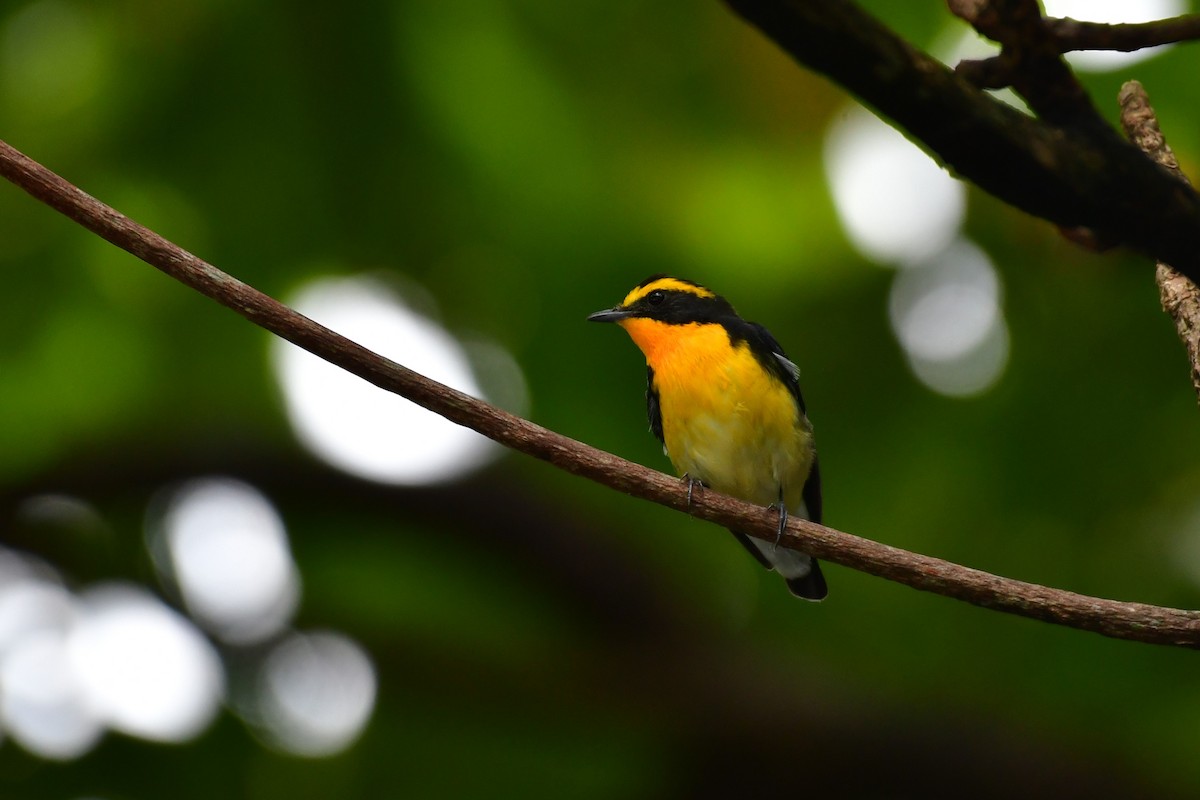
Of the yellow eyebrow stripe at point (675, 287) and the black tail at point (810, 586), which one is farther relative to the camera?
the black tail at point (810, 586)

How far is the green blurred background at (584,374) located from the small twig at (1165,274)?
9.92 feet

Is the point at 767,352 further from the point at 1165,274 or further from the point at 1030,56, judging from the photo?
the point at 1030,56

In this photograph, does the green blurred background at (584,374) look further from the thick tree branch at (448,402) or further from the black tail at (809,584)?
the thick tree branch at (448,402)

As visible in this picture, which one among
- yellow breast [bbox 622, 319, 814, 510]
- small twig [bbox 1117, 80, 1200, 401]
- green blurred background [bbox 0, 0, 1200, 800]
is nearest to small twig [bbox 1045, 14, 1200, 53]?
small twig [bbox 1117, 80, 1200, 401]

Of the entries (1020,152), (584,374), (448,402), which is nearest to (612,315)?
(584,374)

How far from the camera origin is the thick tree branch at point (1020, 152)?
1.25 m

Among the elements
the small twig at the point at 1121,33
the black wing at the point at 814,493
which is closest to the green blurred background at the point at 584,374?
the black wing at the point at 814,493

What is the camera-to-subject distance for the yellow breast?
4645 millimetres

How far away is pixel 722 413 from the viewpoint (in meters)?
4.65

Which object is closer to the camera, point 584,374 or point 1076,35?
point 1076,35

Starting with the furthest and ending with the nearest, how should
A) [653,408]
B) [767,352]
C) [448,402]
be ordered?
[653,408], [767,352], [448,402]

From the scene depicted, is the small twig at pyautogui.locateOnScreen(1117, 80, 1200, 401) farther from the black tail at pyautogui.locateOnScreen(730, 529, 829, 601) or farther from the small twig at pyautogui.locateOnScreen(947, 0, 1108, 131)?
the black tail at pyautogui.locateOnScreen(730, 529, 829, 601)

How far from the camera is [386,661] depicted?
6.20 metres

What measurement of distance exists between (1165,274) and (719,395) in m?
2.39
